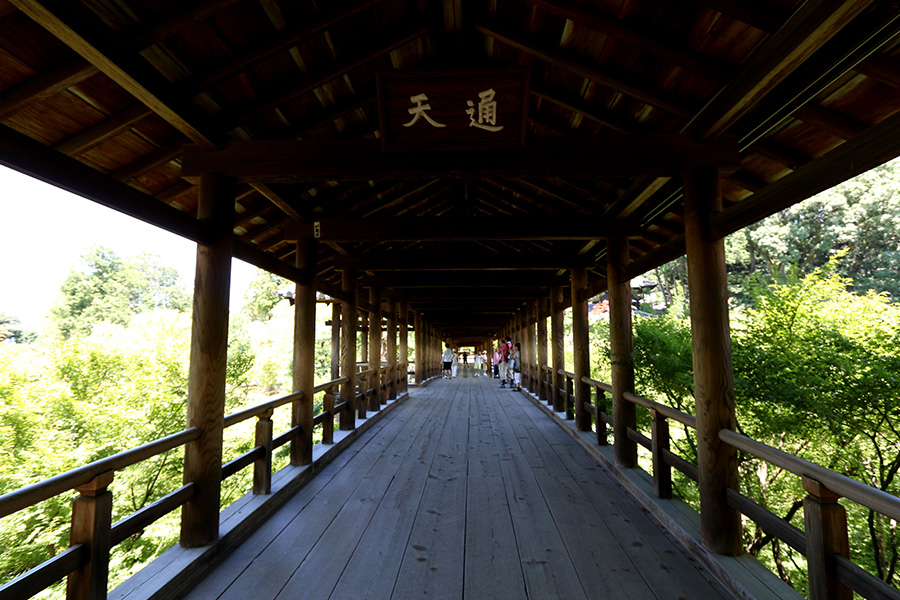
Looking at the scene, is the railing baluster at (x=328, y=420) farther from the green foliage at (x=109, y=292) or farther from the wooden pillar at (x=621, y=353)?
the green foliage at (x=109, y=292)

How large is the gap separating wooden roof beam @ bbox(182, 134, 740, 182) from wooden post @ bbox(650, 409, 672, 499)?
1.93 m

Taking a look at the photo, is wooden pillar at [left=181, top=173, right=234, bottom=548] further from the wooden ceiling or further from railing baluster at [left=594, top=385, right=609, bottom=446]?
railing baluster at [left=594, top=385, right=609, bottom=446]

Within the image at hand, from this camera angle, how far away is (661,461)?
10.9 ft

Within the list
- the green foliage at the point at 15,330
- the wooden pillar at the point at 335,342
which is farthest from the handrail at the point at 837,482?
the green foliage at the point at 15,330

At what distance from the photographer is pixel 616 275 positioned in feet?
14.7

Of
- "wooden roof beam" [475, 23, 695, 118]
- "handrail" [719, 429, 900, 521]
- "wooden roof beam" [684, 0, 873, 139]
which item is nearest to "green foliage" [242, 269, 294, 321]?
"wooden roof beam" [475, 23, 695, 118]

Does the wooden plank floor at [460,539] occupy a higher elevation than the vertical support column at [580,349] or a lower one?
lower

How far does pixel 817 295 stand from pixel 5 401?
574 inches

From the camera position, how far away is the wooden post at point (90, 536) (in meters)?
1.81

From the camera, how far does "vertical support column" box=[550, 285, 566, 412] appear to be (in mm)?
7328

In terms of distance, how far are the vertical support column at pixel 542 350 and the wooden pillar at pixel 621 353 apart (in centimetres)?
437

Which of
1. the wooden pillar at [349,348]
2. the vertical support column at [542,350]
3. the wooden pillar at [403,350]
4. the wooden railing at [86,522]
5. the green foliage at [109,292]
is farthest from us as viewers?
the green foliage at [109,292]

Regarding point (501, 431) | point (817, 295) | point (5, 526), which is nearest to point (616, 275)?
point (501, 431)

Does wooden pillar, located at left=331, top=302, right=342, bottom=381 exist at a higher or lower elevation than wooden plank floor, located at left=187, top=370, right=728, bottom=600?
higher
